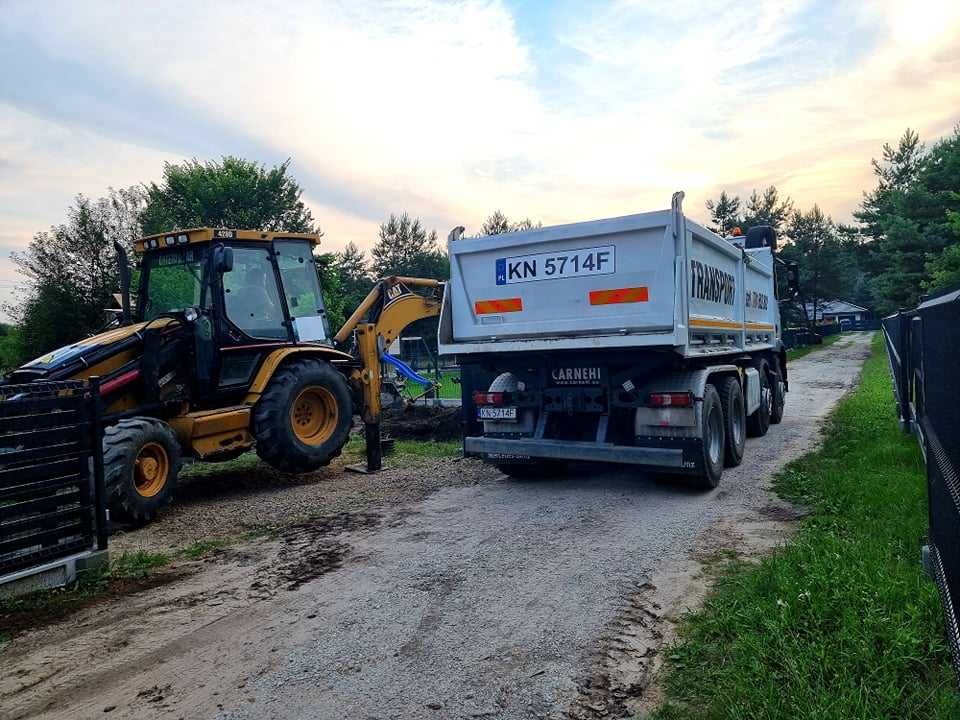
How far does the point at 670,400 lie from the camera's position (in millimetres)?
6980

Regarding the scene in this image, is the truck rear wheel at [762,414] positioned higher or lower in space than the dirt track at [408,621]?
higher

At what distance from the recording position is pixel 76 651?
388 centimetres

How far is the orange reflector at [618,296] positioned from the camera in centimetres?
682

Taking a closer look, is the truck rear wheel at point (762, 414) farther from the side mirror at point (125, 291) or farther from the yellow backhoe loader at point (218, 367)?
the side mirror at point (125, 291)

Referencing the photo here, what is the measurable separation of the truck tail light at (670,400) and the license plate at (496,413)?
5.11 ft

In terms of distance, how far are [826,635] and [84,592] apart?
4.71m

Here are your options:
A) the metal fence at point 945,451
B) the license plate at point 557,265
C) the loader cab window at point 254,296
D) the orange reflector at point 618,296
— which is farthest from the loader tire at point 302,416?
the metal fence at point 945,451

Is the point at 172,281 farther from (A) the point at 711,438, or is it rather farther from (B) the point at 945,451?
(B) the point at 945,451

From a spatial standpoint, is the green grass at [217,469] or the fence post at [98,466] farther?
the green grass at [217,469]

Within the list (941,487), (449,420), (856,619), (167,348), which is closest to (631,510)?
(856,619)

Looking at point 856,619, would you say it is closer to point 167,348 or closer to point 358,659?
point 358,659

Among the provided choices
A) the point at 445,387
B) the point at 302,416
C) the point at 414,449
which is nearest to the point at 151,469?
the point at 302,416

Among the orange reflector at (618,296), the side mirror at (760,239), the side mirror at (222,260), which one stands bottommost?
the orange reflector at (618,296)

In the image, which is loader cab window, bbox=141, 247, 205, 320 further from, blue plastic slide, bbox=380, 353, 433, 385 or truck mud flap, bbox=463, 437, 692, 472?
blue plastic slide, bbox=380, 353, 433, 385
